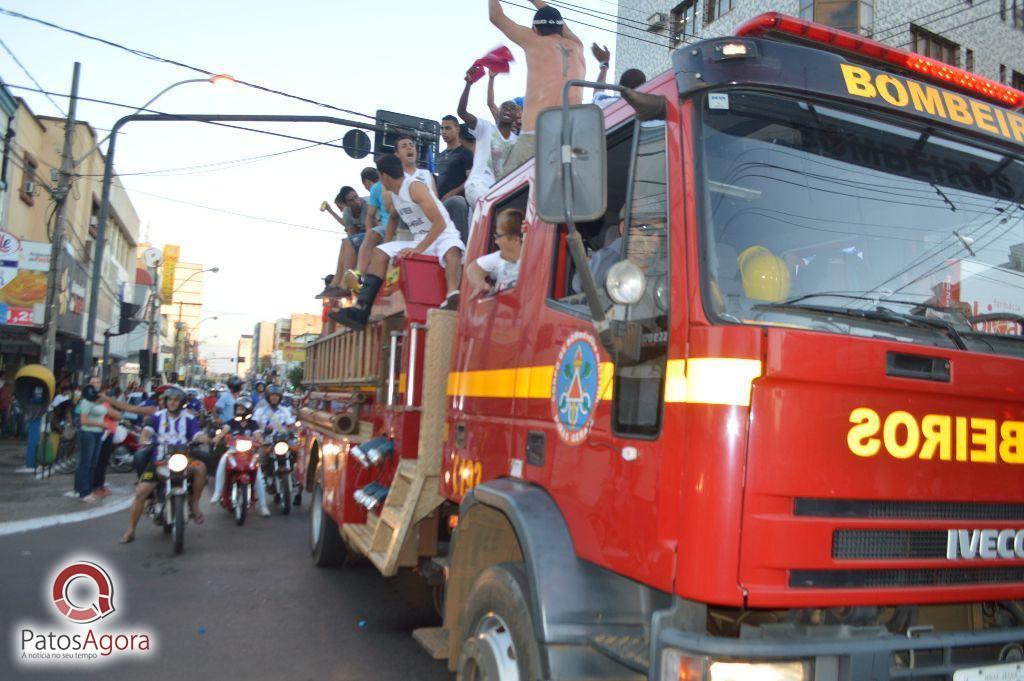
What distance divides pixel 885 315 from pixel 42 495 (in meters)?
12.7

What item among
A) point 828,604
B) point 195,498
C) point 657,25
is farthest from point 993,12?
point 828,604

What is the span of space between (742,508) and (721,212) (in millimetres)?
935

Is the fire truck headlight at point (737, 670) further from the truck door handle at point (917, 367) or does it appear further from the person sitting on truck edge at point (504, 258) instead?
the person sitting on truck edge at point (504, 258)

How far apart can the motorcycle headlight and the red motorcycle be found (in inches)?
63.8

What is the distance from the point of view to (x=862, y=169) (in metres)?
2.78

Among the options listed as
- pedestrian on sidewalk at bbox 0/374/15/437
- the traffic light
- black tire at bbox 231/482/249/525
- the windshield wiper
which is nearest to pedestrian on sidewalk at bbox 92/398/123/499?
black tire at bbox 231/482/249/525

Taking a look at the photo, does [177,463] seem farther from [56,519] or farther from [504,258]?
[504,258]

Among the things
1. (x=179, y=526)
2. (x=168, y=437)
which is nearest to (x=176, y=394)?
(x=168, y=437)

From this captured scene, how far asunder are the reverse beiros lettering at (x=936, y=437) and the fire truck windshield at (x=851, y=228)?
0.26m

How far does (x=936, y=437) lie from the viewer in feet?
8.08

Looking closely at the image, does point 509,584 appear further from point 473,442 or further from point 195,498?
point 195,498

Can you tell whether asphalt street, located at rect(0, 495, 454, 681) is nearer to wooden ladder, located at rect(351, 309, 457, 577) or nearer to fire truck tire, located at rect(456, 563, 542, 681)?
wooden ladder, located at rect(351, 309, 457, 577)

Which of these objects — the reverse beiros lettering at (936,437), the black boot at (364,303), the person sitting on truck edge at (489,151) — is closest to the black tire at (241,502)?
the black boot at (364,303)

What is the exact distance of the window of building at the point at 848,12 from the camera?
1784cm
